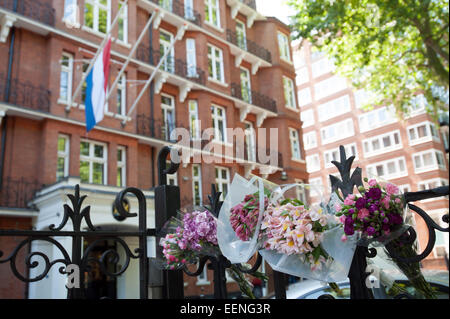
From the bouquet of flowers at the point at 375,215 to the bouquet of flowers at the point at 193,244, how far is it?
0.72 metres

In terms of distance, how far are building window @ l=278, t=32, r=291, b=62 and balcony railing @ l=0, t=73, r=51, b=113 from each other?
1513 centimetres

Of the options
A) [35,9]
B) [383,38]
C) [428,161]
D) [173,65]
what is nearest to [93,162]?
[35,9]

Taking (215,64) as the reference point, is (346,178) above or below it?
below

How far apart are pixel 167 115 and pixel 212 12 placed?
21.0 ft

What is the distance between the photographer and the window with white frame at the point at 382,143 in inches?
1421

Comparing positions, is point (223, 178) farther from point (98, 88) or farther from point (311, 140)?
point (311, 140)

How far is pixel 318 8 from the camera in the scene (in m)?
14.4

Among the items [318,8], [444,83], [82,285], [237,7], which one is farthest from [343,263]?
[237,7]

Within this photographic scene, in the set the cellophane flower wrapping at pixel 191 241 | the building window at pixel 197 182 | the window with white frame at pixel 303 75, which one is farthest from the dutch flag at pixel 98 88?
the window with white frame at pixel 303 75

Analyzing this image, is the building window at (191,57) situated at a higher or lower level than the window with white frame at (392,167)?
higher

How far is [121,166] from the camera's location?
1552 centimetres

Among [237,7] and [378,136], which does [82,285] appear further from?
[378,136]

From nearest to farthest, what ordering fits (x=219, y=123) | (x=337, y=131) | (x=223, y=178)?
(x=223, y=178)
(x=219, y=123)
(x=337, y=131)

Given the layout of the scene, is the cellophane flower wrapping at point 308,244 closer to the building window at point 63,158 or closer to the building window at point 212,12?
the building window at point 63,158
